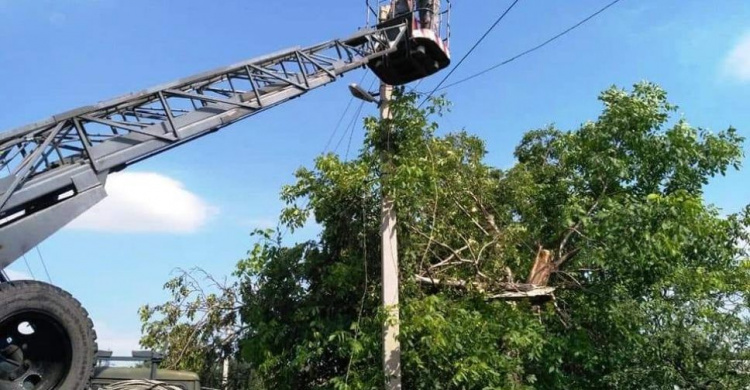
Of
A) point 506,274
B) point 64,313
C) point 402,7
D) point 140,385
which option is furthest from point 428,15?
point 64,313

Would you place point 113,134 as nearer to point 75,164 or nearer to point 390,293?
point 75,164

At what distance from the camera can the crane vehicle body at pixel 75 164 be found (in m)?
5.69

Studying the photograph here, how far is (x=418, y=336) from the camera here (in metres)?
9.10

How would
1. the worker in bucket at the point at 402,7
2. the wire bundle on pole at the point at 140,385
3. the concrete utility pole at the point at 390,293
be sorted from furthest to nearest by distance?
1. the worker in bucket at the point at 402,7
2. the concrete utility pole at the point at 390,293
3. the wire bundle on pole at the point at 140,385

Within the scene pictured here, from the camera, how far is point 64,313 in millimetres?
5641

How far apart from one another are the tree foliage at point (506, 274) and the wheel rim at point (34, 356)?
4101 mm

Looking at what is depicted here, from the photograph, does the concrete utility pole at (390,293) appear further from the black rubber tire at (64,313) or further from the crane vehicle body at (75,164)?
the black rubber tire at (64,313)

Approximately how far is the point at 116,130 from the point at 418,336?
4675 millimetres

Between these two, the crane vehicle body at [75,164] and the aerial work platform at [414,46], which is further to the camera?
the aerial work platform at [414,46]

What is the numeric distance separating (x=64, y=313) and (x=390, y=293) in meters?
4.49

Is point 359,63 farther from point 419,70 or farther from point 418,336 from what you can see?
point 418,336

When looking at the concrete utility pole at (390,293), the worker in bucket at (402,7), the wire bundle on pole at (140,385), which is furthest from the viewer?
the worker in bucket at (402,7)

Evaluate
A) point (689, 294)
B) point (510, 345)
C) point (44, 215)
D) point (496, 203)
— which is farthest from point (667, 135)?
point (44, 215)

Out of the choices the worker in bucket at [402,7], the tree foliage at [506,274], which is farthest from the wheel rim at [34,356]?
the worker in bucket at [402,7]
